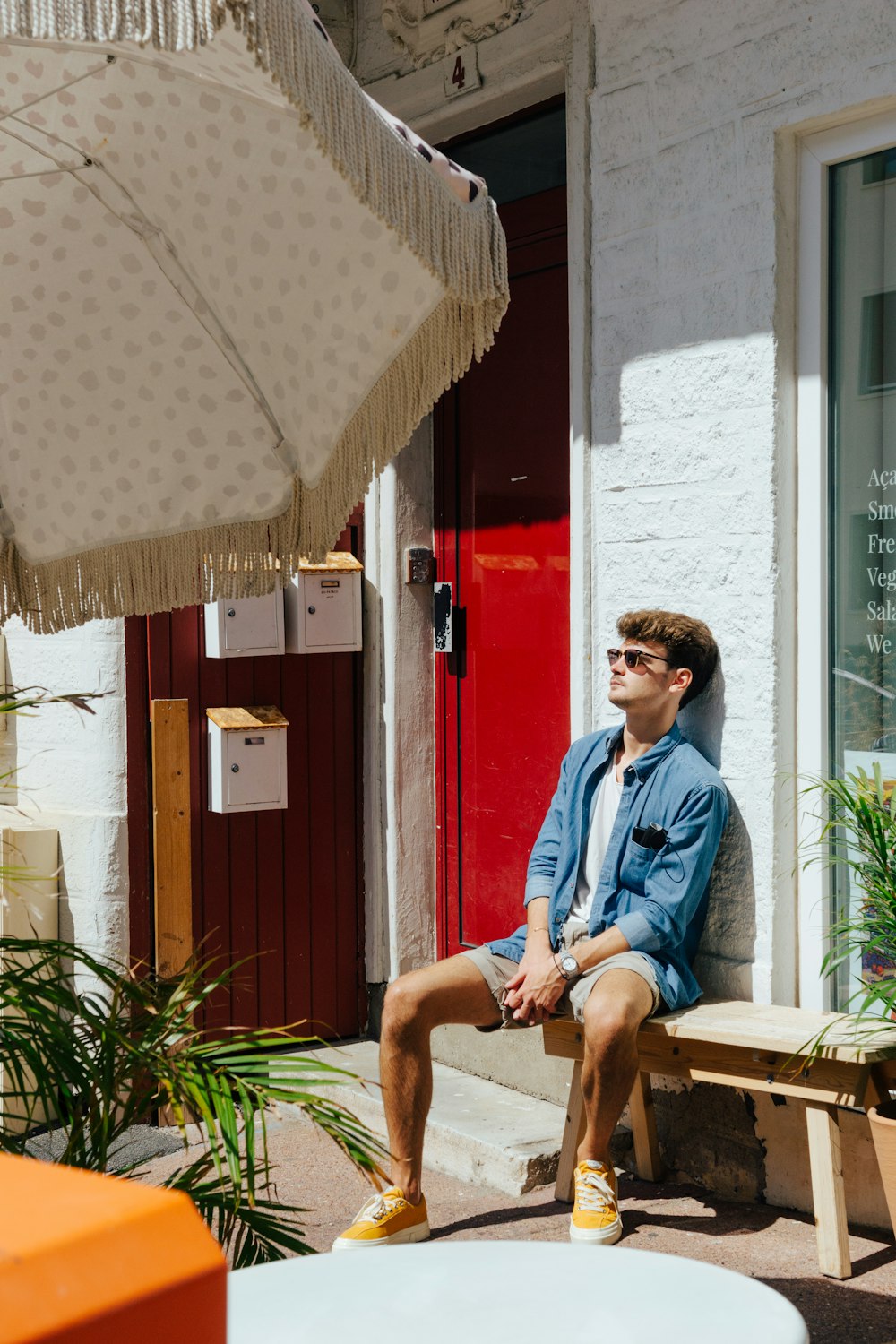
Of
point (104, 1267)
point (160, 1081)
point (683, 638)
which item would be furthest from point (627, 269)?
point (104, 1267)

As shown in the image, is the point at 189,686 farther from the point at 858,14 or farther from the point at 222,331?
the point at 858,14

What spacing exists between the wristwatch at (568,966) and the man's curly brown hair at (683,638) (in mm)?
808

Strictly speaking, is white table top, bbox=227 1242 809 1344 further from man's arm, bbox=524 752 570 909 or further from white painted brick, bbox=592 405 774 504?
white painted brick, bbox=592 405 774 504

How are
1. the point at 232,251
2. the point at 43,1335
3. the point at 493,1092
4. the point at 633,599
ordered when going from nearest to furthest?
the point at 43,1335 → the point at 232,251 → the point at 633,599 → the point at 493,1092

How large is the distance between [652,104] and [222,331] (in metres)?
2.06

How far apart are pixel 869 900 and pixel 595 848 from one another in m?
0.86

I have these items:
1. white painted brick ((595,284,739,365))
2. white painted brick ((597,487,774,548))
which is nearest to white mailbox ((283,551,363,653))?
white painted brick ((597,487,774,548))

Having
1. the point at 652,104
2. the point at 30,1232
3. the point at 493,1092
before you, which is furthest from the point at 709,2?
the point at 30,1232

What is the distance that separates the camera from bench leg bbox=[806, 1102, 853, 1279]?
332 centimetres

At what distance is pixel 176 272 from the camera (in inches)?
102

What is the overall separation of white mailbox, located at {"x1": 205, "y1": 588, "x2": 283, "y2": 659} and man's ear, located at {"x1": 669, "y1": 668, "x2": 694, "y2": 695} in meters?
1.59

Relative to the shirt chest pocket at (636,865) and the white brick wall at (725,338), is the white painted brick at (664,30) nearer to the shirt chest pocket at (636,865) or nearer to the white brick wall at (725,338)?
the white brick wall at (725,338)

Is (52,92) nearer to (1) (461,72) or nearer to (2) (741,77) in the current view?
(2) (741,77)

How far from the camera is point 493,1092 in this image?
4672mm
